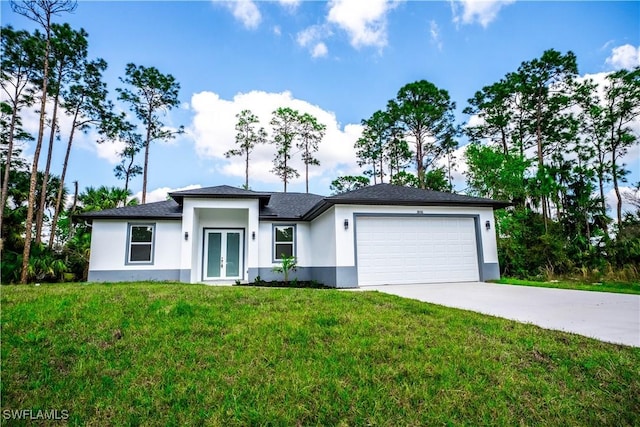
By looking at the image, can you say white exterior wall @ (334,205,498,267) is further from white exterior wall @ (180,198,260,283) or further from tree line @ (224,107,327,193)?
tree line @ (224,107,327,193)

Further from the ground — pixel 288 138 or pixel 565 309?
pixel 288 138

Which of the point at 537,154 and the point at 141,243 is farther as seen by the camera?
the point at 537,154

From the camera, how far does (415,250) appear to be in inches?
404

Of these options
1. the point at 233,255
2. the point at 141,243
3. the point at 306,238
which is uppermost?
the point at 306,238

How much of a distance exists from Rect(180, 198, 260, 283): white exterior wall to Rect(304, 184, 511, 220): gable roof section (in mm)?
2557

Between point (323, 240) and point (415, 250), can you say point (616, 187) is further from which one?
point (323, 240)

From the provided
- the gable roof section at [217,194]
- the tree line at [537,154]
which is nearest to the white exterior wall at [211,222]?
the gable roof section at [217,194]

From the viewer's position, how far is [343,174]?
28375 millimetres

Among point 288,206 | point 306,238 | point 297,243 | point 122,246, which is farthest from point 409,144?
point 122,246

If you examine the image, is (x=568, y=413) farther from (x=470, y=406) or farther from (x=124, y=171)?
(x=124, y=171)

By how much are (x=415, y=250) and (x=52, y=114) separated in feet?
63.0

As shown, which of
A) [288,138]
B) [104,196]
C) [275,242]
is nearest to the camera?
[275,242]

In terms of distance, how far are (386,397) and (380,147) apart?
25.0m

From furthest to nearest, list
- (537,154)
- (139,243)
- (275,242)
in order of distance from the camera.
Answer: (537,154) → (275,242) → (139,243)
